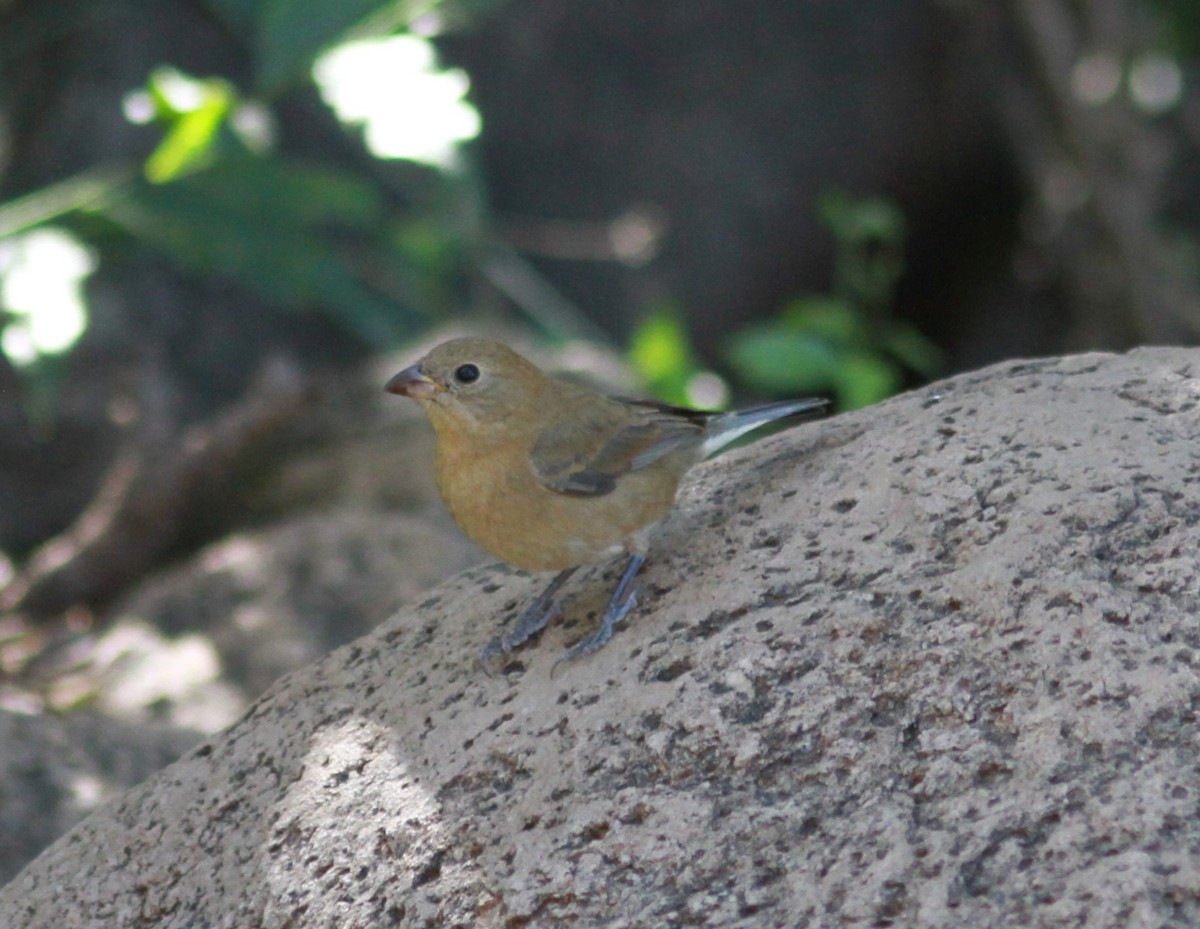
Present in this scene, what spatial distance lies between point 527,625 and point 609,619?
0.27 metres

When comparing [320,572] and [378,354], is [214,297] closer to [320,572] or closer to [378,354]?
[378,354]

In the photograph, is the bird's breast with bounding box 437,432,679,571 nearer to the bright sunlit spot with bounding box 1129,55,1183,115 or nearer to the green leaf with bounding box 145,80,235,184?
the green leaf with bounding box 145,80,235,184

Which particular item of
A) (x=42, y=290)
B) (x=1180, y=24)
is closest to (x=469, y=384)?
(x=42, y=290)

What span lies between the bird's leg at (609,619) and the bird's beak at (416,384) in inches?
31.6

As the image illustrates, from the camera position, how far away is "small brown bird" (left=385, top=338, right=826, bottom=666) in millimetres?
3393

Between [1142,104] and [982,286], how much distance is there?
1574 mm

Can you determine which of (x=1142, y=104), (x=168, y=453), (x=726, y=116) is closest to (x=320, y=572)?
(x=168, y=453)

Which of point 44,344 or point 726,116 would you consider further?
point 726,116

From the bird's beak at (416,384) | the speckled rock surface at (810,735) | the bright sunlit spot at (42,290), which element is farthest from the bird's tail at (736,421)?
the bright sunlit spot at (42,290)

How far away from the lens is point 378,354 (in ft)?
27.0

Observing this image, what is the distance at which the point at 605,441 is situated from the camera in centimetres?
366

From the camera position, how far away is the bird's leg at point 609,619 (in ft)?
10.0

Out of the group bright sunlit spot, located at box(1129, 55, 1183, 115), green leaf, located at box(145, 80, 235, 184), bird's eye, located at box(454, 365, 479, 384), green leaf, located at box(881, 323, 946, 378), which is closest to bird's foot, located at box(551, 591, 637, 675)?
bird's eye, located at box(454, 365, 479, 384)

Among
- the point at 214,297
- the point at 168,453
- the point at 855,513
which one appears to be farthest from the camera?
the point at 214,297
